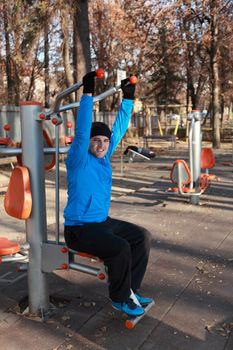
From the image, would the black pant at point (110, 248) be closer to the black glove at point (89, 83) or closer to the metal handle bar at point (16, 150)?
the metal handle bar at point (16, 150)

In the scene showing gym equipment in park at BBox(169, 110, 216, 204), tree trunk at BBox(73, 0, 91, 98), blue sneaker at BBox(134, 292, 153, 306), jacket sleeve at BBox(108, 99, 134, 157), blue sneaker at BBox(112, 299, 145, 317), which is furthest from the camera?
tree trunk at BBox(73, 0, 91, 98)

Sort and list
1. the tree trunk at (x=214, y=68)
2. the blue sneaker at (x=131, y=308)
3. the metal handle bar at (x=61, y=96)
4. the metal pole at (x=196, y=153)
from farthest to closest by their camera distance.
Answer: the tree trunk at (x=214, y=68) → the metal pole at (x=196, y=153) → the blue sneaker at (x=131, y=308) → the metal handle bar at (x=61, y=96)

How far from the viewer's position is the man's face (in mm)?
3000

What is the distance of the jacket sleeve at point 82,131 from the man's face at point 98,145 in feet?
0.46

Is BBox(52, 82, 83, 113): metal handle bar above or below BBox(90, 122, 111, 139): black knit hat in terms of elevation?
above

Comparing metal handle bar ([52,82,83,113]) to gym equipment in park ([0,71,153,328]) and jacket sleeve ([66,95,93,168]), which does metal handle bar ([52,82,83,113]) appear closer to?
gym equipment in park ([0,71,153,328])

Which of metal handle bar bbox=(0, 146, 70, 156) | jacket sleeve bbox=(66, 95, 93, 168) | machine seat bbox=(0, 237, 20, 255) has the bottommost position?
machine seat bbox=(0, 237, 20, 255)

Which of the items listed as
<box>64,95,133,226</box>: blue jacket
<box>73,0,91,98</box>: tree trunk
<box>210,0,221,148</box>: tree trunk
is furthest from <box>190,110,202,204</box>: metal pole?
<box>210,0,221,148</box>: tree trunk

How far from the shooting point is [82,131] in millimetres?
2797

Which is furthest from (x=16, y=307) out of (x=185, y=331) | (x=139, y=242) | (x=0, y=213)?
(x=0, y=213)

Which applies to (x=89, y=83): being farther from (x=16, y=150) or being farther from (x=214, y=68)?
(x=214, y=68)

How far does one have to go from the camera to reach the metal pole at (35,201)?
9.91ft

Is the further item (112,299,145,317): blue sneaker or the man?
(112,299,145,317): blue sneaker

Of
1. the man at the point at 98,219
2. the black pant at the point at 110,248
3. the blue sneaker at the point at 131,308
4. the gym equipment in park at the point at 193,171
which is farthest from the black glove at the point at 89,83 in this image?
the gym equipment in park at the point at 193,171
